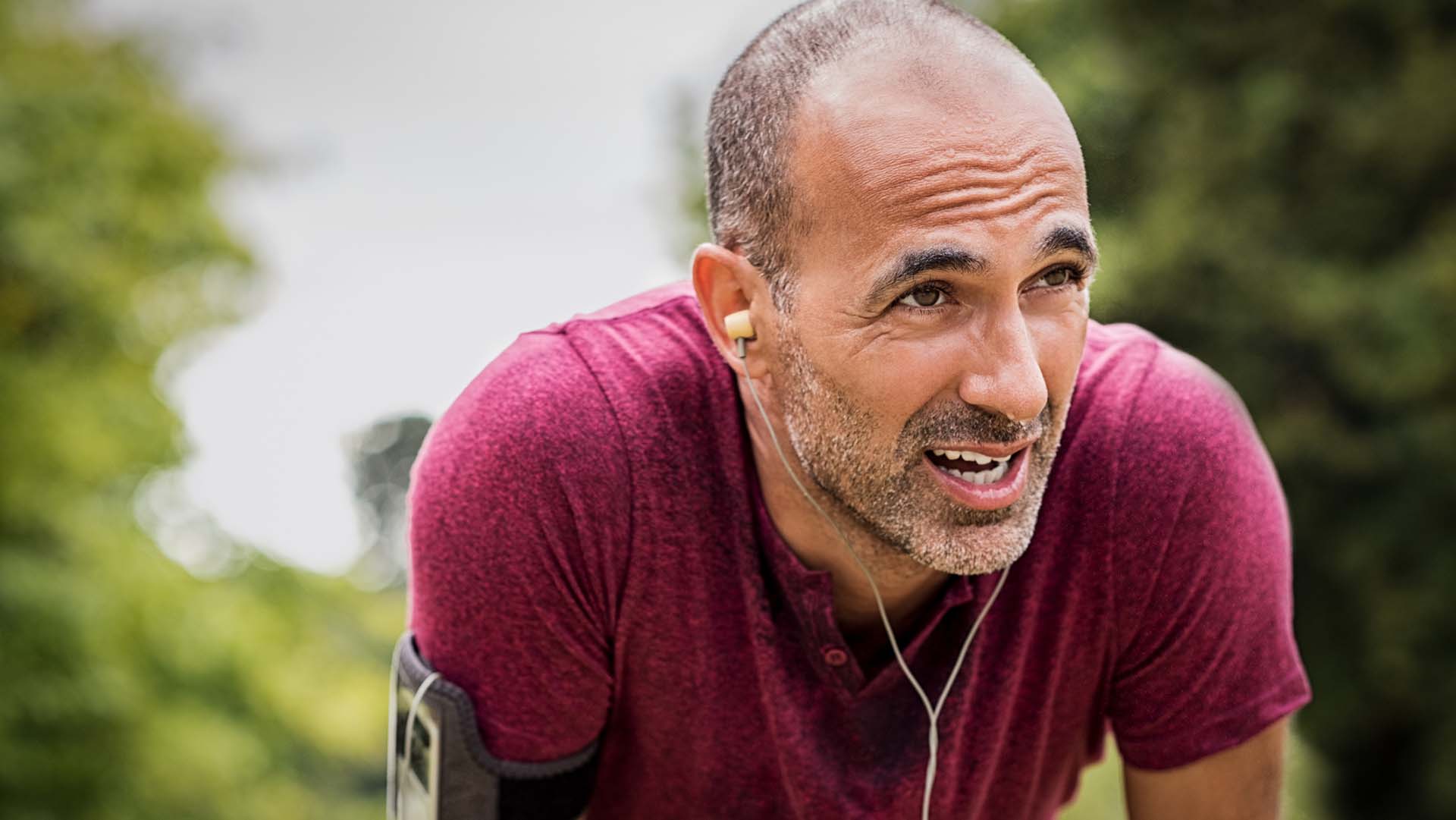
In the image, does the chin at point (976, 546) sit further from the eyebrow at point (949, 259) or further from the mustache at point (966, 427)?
the eyebrow at point (949, 259)

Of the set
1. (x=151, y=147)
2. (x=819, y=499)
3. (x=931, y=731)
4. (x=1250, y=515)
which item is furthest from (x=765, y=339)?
(x=151, y=147)

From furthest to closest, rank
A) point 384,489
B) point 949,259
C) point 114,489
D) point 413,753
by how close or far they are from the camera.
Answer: point 384,489
point 114,489
point 413,753
point 949,259

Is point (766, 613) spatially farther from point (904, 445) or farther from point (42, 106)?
point (42, 106)

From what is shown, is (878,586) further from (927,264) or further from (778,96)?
(778,96)

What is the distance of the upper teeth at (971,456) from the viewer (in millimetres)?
1607

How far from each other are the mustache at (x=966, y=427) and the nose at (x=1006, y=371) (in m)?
0.02

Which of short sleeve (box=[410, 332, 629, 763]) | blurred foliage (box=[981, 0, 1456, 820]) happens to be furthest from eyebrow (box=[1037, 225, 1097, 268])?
blurred foliage (box=[981, 0, 1456, 820])

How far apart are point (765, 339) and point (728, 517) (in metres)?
0.24

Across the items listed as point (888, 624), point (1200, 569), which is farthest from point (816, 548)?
point (1200, 569)

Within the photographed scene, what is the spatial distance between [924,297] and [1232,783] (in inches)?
29.8

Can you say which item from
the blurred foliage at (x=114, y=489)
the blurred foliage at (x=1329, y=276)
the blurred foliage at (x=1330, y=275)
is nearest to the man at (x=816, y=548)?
the blurred foliage at (x=114, y=489)

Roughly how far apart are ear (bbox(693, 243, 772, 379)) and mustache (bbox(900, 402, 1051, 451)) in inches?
9.1

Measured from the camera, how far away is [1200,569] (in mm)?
1770

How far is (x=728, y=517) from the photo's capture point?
5.99ft
